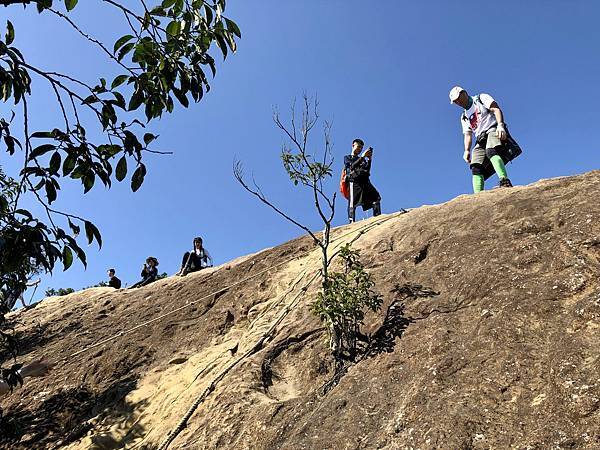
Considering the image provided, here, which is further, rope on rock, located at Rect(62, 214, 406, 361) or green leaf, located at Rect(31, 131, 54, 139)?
rope on rock, located at Rect(62, 214, 406, 361)

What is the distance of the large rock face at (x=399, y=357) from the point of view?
138 inches

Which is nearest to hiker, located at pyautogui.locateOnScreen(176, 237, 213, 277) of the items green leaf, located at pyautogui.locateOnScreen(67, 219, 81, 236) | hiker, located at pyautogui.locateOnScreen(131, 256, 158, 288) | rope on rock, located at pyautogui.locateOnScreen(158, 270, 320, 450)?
hiker, located at pyautogui.locateOnScreen(131, 256, 158, 288)

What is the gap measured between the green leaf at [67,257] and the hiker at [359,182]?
8.10 m

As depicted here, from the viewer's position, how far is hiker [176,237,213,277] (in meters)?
12.8

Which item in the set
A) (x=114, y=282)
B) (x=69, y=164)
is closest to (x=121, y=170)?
(x=69, y=164)

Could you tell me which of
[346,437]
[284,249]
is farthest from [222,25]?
[284,249]

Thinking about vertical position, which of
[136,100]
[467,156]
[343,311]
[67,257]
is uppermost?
[467,156]

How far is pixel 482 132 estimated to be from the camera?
745cm

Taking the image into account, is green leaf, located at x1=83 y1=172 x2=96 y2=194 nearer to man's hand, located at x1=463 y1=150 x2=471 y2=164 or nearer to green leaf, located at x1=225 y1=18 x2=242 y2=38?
green leaf, located at x1=225 y1=18 x2=242 y2=38

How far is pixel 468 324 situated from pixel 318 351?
1.71m

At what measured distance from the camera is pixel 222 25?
2.80 meters

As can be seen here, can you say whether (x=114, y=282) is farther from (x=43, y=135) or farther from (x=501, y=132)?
(x=43, y=135)

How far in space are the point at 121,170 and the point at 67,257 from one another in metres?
0.51

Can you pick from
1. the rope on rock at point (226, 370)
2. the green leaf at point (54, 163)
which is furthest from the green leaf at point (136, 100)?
the rope on rock at point (226, 370)
